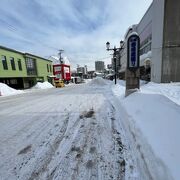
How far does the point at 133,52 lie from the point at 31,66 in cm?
2466

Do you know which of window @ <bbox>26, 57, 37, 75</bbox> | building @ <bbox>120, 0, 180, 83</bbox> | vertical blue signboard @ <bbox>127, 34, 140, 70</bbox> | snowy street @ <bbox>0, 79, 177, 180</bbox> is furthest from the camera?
window @ <bbox>26, 57, 37, 75</bbox>

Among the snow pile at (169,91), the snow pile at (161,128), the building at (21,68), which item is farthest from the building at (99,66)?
the snow pile at (161,128)

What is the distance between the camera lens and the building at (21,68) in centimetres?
1984

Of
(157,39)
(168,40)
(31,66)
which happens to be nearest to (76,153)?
(168,40)

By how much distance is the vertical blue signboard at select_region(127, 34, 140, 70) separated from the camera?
761 cm

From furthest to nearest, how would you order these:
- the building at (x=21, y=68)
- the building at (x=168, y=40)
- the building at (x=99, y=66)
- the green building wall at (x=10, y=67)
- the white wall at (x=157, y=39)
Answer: the building at (x=99, y=66) → the building at (x=21, y=68) → the green building wall at (x=10, y=67) → the white wall at (x=157, y=39) → the building at (x=168, y=40)

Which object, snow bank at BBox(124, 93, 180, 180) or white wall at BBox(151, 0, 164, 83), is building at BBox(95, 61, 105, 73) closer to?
white wall at BBox(151, 0, 164, 83)

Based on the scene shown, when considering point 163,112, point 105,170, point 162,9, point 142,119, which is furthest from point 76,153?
point 162,9

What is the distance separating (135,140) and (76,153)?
1.51m

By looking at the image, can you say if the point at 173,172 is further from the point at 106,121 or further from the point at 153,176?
the point at 106,121

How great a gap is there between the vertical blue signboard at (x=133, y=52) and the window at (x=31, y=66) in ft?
76.8

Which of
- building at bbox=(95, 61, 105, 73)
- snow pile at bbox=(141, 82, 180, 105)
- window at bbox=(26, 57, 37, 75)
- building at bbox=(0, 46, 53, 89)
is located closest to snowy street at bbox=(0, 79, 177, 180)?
snow pile at bbox=(141, 82, 180, 105)

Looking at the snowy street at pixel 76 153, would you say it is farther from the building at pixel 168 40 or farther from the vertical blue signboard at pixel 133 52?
the building at pixel 168 40

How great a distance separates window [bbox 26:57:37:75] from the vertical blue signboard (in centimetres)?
2341
